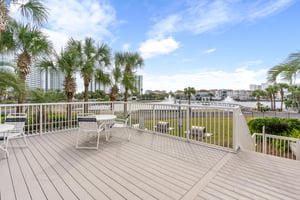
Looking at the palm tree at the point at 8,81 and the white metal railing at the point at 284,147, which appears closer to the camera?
the white metal railing at the point at 284,147

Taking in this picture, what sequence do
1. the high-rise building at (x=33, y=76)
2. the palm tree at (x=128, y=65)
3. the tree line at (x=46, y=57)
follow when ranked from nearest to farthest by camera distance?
the tree line at (x=46, y=57) → the high-rise building at (x=33, y=76) → the palm tree at (x=128, y=65)

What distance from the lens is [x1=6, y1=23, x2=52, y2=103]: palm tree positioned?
6523 millimetres

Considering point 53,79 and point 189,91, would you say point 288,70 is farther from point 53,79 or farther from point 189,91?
point 189,91

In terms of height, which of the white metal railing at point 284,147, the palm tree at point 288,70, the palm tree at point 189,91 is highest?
the palm tree at point 189,91

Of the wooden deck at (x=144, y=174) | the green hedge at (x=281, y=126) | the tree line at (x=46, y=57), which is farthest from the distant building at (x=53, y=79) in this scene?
the green hedge at (x=281, y=126)

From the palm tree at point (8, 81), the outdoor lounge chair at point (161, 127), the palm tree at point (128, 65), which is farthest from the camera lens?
the palm tree at point (128, 65)

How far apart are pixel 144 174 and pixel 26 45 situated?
23.6 ft

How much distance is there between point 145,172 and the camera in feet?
9.38

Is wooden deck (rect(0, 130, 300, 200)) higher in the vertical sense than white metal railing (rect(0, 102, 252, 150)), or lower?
lower

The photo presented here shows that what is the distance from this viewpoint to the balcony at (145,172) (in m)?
2.22

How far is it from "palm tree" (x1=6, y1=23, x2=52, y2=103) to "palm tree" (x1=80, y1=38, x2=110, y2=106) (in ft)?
6.25

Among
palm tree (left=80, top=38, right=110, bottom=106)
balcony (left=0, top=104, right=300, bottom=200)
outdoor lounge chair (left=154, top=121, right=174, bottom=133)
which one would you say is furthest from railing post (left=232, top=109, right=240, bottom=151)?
palm tree (left=80, top=38, right=110, bottom=106)

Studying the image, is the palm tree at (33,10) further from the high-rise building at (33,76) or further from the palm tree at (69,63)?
the high-rise building at (33,76)

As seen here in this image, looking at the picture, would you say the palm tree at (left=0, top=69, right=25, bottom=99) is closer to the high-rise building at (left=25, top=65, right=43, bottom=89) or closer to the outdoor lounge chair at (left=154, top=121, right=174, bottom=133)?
the high-rise building at (left=25, top=65, right=43, bottom=89)
